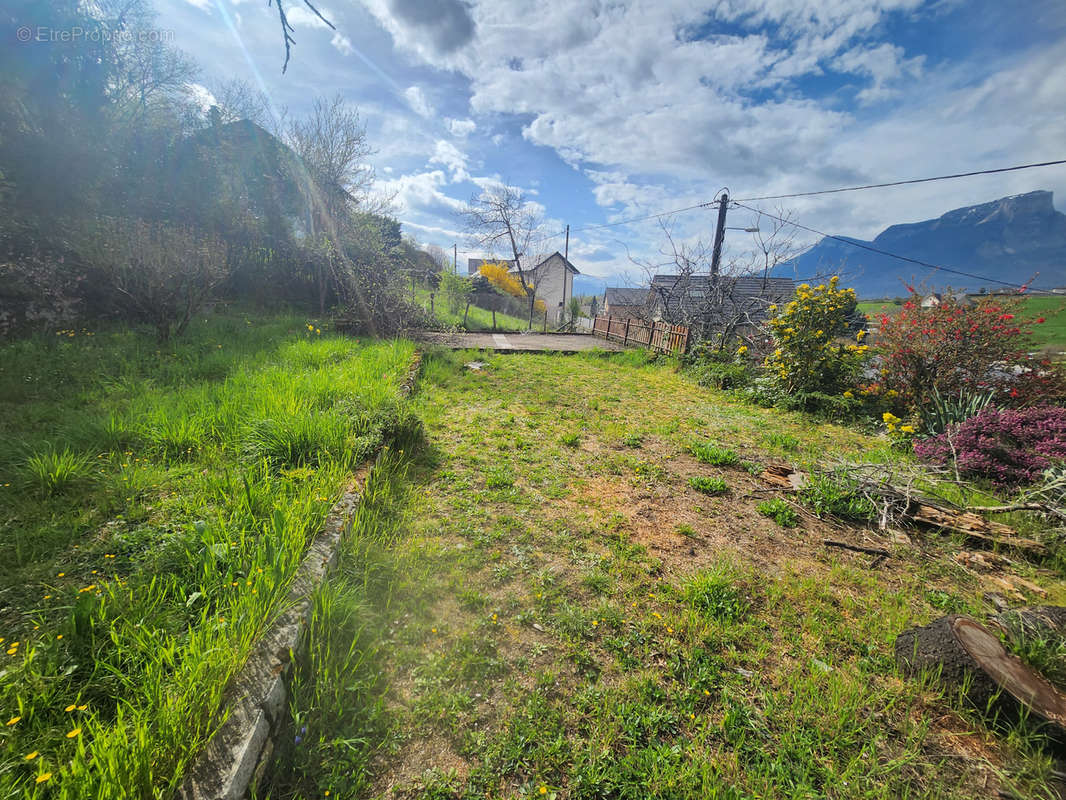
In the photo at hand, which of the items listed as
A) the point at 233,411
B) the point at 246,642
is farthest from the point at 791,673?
the point at 233,411

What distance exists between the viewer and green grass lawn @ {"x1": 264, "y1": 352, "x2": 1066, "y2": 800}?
1.54 m

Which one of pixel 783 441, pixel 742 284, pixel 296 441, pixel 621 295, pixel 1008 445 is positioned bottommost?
pixel 783 441

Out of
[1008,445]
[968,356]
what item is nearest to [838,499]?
[1008,445]

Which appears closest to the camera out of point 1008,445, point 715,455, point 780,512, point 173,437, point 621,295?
point 173,437

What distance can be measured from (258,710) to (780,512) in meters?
3.89

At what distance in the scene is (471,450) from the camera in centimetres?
447

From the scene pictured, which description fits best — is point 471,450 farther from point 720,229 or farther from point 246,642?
point 720,229

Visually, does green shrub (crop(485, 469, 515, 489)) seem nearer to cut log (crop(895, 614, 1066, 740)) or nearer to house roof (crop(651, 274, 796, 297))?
cut log (crop(895, 614, 1066, 740))

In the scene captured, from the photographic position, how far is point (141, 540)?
2115 mm

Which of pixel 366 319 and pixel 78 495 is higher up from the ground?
pixel 366 319

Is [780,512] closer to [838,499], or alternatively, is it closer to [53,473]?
[838,499]

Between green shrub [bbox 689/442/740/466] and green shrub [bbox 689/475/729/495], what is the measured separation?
23.7 inches

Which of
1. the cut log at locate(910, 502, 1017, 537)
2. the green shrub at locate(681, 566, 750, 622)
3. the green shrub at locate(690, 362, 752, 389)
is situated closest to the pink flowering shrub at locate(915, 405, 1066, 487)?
the cut log at locate(910, 502, 1017, 537)

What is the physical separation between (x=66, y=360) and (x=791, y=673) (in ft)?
26.9
